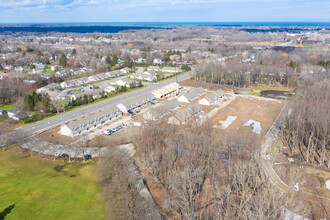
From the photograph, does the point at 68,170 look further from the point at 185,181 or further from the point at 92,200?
the point at 185,181

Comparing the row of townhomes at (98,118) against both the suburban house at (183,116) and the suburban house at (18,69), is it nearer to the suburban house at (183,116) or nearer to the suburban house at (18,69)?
the suburban house at (183,116)

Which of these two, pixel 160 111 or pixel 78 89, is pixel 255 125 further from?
pixel 78 89

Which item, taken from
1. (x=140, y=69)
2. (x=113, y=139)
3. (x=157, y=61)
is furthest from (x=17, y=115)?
(x=157, y=61)

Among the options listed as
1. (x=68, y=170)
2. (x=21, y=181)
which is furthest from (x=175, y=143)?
(x=21, y=181)

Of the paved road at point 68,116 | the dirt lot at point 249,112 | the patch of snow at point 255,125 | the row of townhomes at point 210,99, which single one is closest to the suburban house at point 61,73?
the paved road at point 68,116

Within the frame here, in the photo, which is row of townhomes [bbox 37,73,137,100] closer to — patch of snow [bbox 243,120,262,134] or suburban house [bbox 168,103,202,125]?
suburban house [bbox 168,103,202,125]

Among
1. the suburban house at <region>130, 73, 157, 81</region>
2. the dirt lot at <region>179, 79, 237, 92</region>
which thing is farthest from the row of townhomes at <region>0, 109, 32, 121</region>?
the dirt lot at <region>179, 79, 237, 92</region>
